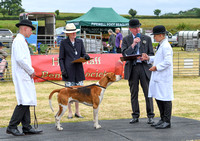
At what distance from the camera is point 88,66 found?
14531mm

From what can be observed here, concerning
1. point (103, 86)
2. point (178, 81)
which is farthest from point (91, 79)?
point (103, 86)

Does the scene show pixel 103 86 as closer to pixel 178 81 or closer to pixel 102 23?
pixel 178 81

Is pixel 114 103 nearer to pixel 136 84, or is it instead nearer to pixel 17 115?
pixel 136 84

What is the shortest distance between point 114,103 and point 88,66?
15.7ft

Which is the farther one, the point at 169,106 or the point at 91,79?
the point at 91,79

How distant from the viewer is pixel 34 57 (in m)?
13.9

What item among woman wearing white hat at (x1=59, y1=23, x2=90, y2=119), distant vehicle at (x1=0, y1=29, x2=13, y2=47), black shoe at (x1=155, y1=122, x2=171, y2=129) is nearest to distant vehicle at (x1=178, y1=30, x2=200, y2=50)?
distant vehicle at (x1=0, y1=29, x2=13, y2=47)

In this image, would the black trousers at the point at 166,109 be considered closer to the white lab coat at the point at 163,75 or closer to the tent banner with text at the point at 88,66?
the white lab coat at the point at 163,75

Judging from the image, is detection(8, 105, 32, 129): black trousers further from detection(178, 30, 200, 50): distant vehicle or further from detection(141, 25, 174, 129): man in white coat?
detection(178, 30, 200, 50): distant vehicle

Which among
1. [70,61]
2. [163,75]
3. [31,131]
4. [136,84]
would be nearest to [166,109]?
[163,75]

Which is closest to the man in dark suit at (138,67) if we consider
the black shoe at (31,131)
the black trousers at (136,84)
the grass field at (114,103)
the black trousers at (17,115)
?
the black trousers at (136,84)

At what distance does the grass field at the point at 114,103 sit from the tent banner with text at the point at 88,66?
0.52 meters

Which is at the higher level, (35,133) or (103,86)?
(103,86)

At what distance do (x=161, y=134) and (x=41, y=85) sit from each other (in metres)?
8.09
